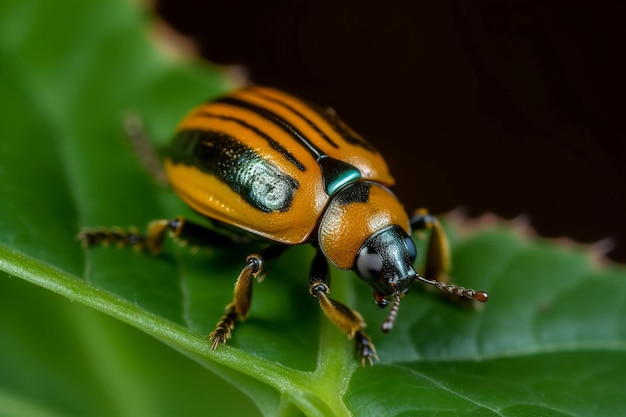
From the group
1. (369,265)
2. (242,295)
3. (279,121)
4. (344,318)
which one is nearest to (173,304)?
(242,295)

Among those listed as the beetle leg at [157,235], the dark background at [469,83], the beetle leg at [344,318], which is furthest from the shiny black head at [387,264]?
the dark background at [469,83]

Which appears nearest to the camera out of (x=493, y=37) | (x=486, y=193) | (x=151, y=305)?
(x=151, y=305)

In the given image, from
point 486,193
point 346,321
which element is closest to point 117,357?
point 346,321

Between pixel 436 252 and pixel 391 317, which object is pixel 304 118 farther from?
pixel 391 317

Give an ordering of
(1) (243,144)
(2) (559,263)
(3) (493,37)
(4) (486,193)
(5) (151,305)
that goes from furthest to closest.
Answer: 1. (3) (493,37)
2. (4) (486,193)
3. (2) (559,263)
4. (1) (243,144)
5. (5) (151,305)

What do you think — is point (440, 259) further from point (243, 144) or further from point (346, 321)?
point (243, 144)

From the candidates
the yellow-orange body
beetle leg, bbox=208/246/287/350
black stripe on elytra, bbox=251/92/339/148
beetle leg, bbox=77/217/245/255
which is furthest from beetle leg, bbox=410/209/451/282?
beetle leg, bbox=77/217/245/255
